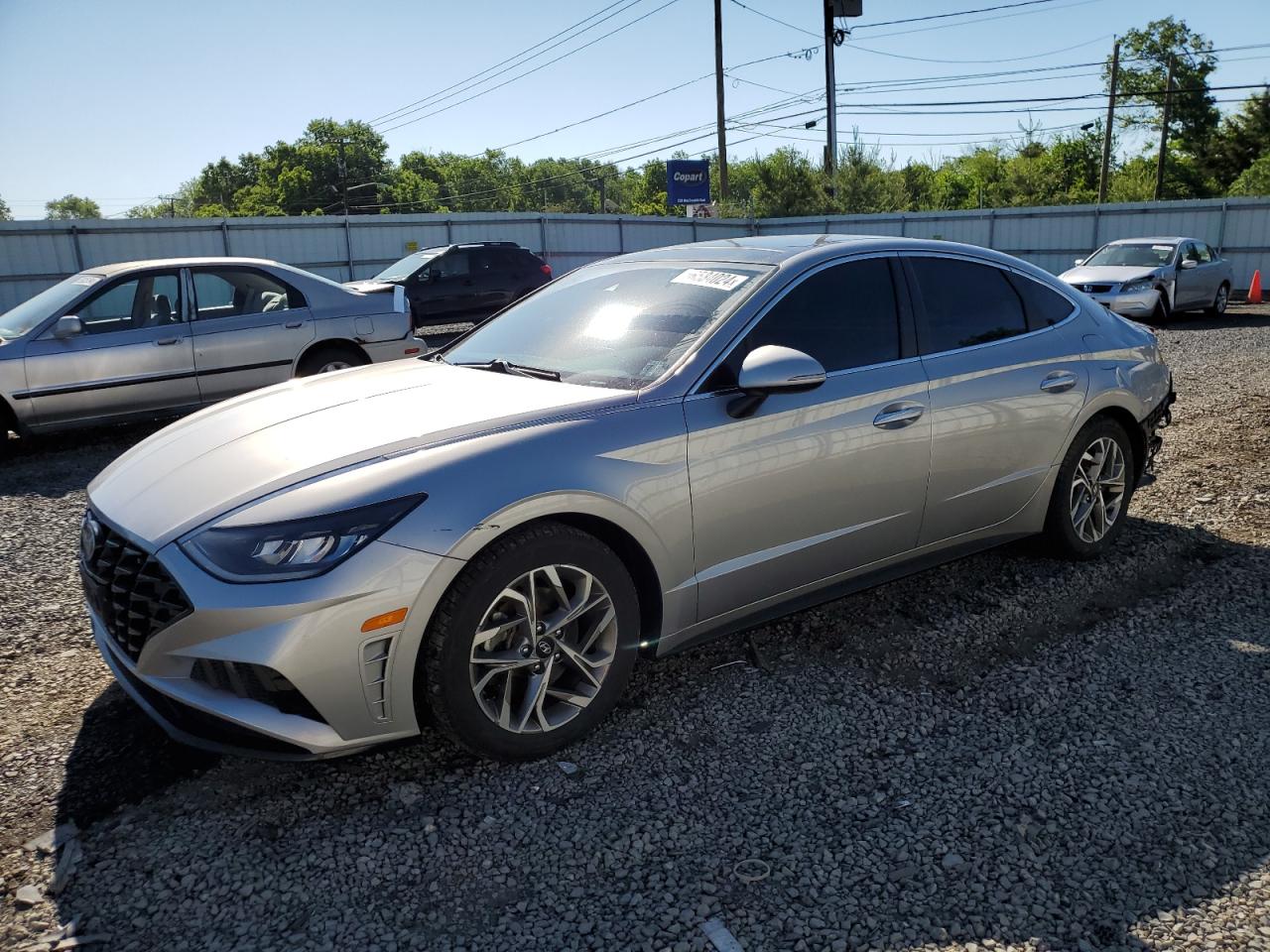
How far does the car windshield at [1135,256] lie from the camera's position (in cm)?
1711

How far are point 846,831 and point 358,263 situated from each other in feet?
69.5

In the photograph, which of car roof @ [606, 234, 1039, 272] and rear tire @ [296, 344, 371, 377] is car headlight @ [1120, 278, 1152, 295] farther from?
car roof @ [606, 234, 1039, 272]

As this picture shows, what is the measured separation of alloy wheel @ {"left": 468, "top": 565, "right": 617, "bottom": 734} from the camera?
288 cm

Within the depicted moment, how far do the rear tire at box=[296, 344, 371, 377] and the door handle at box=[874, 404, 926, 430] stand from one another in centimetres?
614

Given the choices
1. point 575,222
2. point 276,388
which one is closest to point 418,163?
point 575,222

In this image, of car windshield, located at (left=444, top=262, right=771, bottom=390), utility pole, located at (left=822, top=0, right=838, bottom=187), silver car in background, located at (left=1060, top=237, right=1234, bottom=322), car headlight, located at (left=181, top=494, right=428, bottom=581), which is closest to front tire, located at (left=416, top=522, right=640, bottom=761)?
car headlight, located at (left=181, top=494, right=428, bottom=581)

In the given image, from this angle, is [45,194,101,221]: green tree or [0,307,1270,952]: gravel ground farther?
[45,194,101,221]: green tree

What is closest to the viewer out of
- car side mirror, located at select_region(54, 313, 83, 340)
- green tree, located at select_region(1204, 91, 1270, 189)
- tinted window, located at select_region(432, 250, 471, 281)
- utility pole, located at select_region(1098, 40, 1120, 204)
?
car side mirror, located at select_region(54, 313, 83, 340)

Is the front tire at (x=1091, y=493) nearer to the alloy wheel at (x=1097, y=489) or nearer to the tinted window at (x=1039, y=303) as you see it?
the alloy wheel at (x=1097, y=489)

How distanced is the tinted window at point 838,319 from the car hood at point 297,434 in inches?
27.5

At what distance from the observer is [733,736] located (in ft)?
10.5

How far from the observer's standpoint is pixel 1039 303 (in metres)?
4.54

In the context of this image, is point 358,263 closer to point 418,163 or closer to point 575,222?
point 575,222

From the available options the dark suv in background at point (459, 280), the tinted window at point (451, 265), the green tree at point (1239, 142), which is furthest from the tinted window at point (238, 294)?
the green tree at point (1239, 142)
